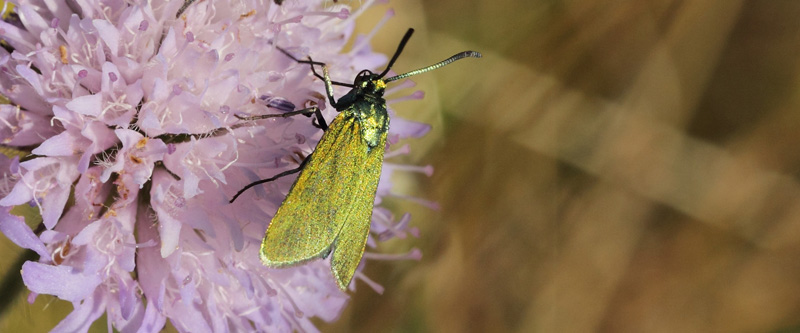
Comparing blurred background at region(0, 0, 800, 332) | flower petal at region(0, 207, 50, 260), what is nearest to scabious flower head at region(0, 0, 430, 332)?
flower petal at region(0, 207, 50, 260)

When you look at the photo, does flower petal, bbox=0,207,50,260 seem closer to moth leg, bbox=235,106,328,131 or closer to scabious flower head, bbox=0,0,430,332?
scabious flower head, bbox=0,0,430,332

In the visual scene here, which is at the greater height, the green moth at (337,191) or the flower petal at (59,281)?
the green moth at (337,191)

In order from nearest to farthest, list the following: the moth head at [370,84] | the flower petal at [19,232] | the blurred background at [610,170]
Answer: the flower petal at [19,232] → the moth head at [370,84] → the blurred background at [610,170]

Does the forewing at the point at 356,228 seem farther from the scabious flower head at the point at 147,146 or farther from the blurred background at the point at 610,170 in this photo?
the blurred background at the point at 610,170

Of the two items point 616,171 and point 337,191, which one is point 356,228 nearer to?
point 337,191

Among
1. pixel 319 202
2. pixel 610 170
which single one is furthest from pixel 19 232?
pixel 610 170

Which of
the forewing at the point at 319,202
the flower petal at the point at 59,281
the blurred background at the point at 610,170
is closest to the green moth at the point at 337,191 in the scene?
the forewing at the point at 319,202

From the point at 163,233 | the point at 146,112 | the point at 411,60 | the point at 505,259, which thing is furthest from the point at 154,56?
the point at 505,259

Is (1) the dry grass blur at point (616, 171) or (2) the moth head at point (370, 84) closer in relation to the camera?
(2) the moth head at point (370, 84)
